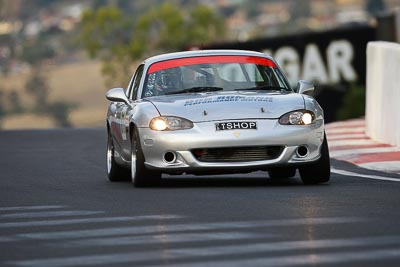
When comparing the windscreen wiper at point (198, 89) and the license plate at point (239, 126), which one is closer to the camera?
the license plate at point (239, 126)

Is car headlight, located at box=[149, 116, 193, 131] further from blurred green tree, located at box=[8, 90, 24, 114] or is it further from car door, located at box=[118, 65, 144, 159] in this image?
blurred green tree, located at box=[8, 90, 24, 114]

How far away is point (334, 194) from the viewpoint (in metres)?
13.0

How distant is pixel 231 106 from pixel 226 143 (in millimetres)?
389

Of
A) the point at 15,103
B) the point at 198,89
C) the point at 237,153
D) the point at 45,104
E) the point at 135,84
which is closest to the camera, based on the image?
the point at 237,153

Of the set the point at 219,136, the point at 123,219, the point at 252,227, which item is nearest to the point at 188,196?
the point at 219,136

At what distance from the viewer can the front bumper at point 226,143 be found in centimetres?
1394

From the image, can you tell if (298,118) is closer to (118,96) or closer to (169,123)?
(169,123)

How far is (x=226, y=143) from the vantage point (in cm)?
1394

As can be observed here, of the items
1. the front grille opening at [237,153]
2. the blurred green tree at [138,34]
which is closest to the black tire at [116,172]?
the front grille opening at [237,153]

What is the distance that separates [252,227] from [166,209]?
5.44 feet

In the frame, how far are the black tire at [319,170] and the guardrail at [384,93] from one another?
5.60 metres

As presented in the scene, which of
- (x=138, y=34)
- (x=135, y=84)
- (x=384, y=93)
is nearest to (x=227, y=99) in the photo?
(x=135, y=84)

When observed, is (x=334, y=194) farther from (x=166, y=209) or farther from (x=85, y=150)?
(x=85, y=150)

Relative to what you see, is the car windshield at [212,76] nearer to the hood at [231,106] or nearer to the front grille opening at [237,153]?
the hood at [231,106]
